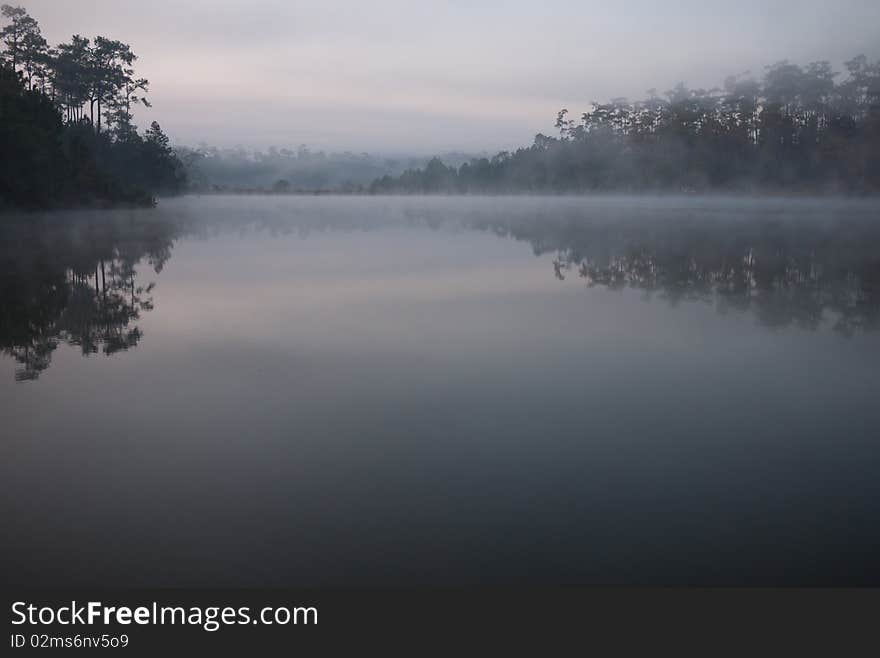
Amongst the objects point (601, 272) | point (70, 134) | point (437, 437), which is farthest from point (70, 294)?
point (70, 134)

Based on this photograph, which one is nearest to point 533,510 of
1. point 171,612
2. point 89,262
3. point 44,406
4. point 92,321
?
point 171,612

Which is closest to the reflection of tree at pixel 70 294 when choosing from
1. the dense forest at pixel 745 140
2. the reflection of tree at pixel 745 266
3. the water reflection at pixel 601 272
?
the water reflection at pixel 601 272

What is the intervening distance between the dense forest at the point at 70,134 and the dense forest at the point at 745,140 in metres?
50.7

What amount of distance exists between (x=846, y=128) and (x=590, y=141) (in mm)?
32752

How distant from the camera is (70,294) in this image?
40.2 ft

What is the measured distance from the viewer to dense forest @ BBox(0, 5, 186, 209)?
34.6m

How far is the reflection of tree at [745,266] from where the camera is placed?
11.6 meters

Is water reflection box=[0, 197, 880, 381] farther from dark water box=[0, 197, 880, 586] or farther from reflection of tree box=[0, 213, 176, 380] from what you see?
dark water box=[0, 197, 880, 586]

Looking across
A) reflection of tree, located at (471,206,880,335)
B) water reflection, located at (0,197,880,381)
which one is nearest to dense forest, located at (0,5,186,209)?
water reflection, located at (0,197,880,381)

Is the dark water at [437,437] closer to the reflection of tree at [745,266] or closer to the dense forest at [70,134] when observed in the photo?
the reflection of tree at [745,266]

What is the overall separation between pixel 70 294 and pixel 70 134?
44.9 metres

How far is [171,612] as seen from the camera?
334cm

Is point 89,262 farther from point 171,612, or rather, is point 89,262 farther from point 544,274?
point 171,612

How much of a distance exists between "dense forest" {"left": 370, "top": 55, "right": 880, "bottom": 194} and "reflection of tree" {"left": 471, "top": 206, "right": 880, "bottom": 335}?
44.5 m
